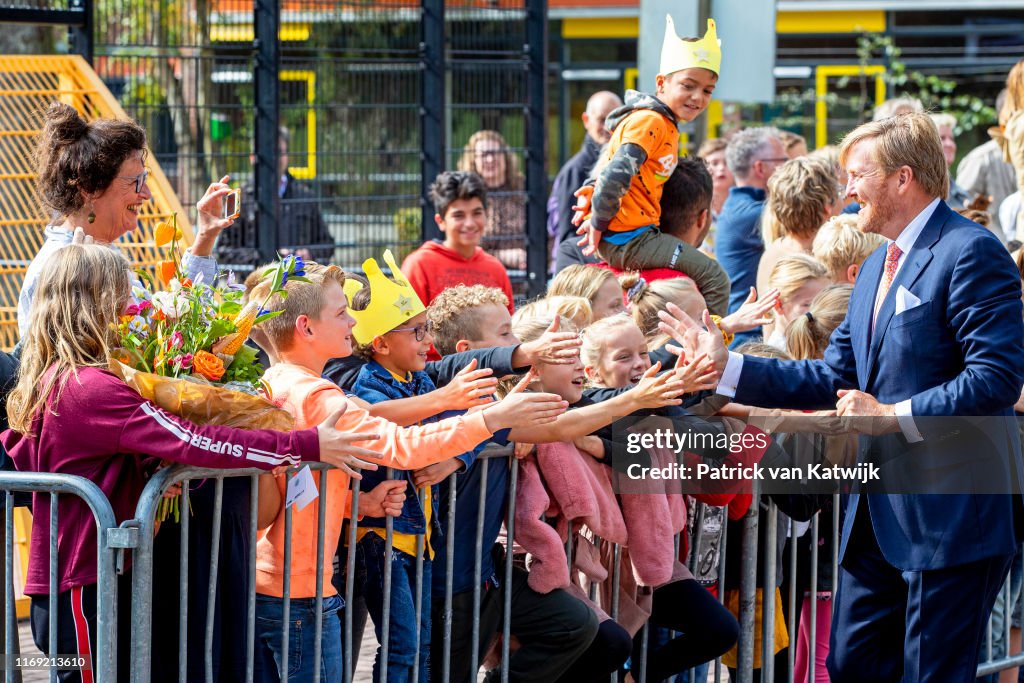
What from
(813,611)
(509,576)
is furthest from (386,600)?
(813,611)

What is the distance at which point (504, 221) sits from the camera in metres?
10.4

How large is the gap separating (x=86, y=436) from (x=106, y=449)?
62mm

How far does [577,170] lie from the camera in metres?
8.94

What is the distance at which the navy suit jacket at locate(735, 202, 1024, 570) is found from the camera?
411 centimetres

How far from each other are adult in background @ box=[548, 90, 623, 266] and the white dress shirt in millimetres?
3380

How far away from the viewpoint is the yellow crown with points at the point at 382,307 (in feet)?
15.1

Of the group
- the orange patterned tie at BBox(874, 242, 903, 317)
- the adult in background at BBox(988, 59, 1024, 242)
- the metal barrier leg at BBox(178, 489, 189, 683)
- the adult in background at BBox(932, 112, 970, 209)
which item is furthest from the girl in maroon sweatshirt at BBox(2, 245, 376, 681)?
the adult in background at BBox(932, 112, 970, 209)

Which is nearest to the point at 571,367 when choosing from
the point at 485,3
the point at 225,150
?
the point at 225,150

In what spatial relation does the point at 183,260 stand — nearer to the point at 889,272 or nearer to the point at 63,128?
the point at 63,128

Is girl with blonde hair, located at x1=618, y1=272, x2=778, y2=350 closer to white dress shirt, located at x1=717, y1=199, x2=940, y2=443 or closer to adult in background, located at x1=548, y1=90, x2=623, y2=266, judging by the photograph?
white dress shirt, located at x1=717, y1=199, x2=940, y2=443

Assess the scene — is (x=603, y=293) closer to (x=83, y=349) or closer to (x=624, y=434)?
(x=624, y=434)

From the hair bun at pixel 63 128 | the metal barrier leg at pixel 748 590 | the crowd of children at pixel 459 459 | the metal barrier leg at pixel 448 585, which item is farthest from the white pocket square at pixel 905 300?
the hair bun at pixel 63 128

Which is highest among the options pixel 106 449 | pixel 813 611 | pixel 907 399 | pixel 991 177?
pixel 991 177

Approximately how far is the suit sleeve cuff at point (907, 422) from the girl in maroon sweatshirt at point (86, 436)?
4.99 feet
